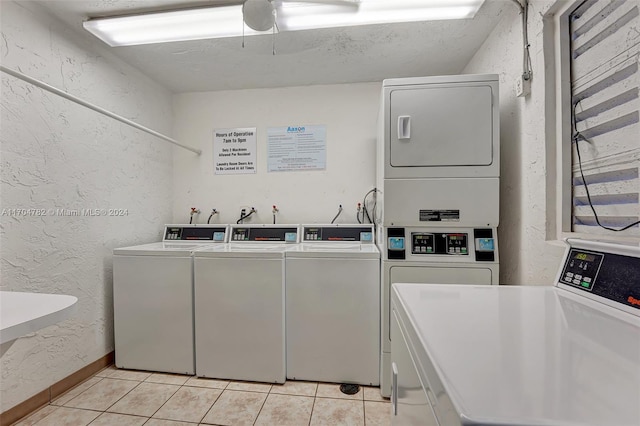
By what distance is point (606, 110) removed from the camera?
106 centimetres

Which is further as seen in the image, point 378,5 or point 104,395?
point 104,395

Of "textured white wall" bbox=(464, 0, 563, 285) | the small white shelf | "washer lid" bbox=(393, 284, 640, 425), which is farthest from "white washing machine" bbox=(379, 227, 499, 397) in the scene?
the small white shelf

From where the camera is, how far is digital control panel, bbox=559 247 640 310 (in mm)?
750

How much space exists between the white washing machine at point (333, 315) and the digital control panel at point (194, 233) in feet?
3.20

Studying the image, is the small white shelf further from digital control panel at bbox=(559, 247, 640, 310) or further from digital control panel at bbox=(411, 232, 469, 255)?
digital control panel at bbox=(559, 247, 640, 310)

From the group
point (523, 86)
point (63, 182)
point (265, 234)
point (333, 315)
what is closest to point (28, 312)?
point (63, 182)

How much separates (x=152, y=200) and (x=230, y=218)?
72 cm

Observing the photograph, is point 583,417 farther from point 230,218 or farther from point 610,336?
point 230,218

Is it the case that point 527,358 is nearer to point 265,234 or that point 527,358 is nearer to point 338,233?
point 338,233

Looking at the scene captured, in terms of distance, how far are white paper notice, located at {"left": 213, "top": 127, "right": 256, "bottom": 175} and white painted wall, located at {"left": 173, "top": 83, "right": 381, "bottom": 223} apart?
5 cm

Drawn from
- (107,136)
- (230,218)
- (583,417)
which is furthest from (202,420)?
(107,136)

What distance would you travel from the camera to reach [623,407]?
14.7 inches

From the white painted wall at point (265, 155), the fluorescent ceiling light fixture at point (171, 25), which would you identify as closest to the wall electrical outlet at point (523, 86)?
the white painted wall at point (265, 155)

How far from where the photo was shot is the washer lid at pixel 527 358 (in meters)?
0.38
